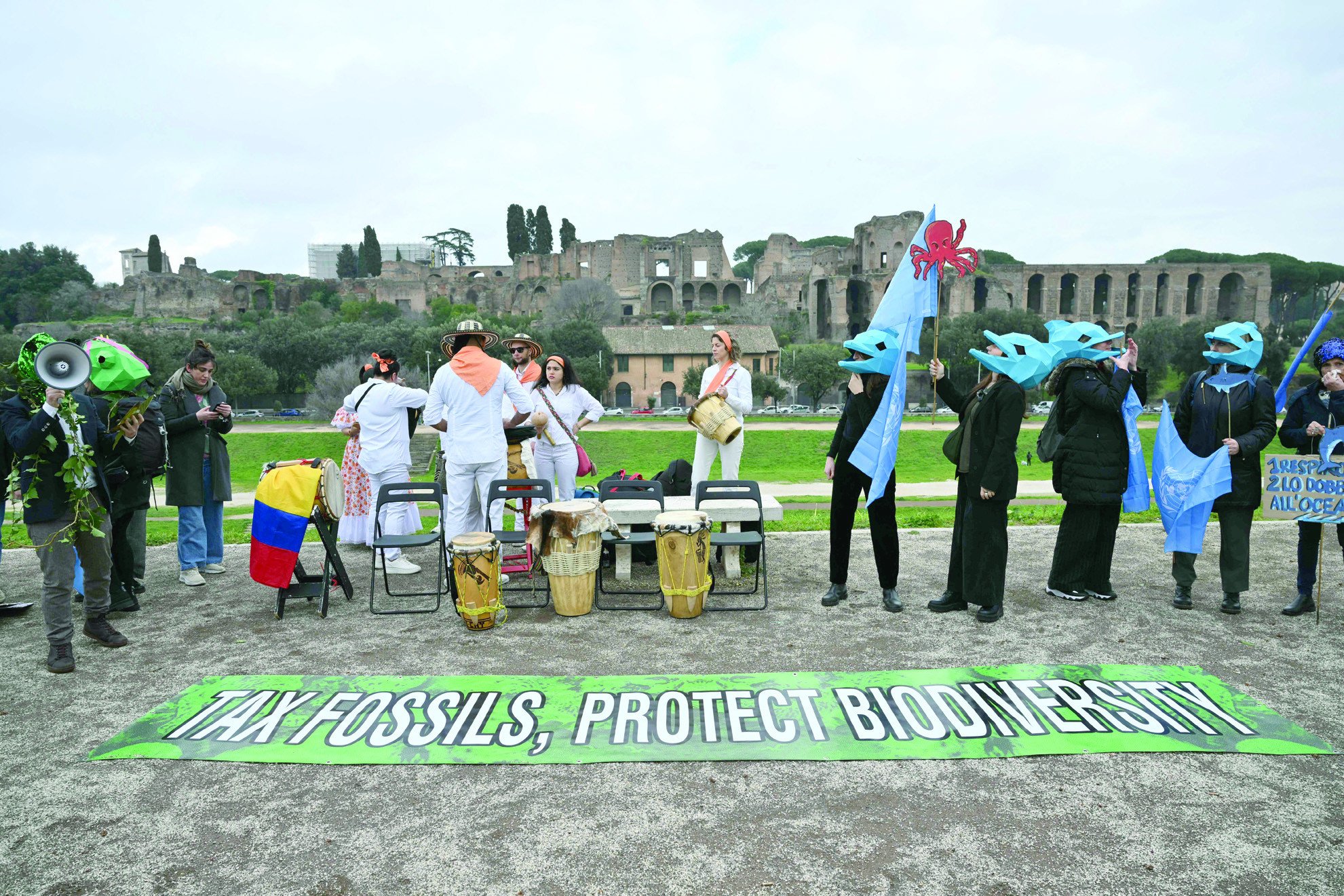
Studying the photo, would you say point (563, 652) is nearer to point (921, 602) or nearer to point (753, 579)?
point (753, 579)

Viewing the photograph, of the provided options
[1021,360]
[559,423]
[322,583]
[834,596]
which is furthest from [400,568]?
[1021,360]

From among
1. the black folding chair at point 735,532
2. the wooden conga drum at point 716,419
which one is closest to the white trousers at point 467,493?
the black folding chair at point 735,532

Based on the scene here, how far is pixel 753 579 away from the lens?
6902mm

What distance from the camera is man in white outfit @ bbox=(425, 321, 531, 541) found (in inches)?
249

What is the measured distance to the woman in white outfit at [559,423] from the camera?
7340 mm

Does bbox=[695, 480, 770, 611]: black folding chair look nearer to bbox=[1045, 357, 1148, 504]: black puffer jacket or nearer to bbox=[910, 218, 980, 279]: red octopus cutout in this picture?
bbox=[910, 218, 980, 279]: red octopus cutout

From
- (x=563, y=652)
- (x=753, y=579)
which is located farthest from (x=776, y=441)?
(x=563, y=652)

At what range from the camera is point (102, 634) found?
17.3 ft

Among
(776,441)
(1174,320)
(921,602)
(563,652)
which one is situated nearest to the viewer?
(563,652)

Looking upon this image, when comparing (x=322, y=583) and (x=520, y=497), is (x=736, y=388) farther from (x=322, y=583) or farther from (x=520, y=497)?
(x=322, y=583)

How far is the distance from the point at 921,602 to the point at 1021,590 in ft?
3.12

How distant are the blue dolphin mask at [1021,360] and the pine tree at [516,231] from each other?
8780cm

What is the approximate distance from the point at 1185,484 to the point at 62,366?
764 cm

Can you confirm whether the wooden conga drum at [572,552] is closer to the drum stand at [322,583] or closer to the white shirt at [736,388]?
the drum stand at [322,583]
